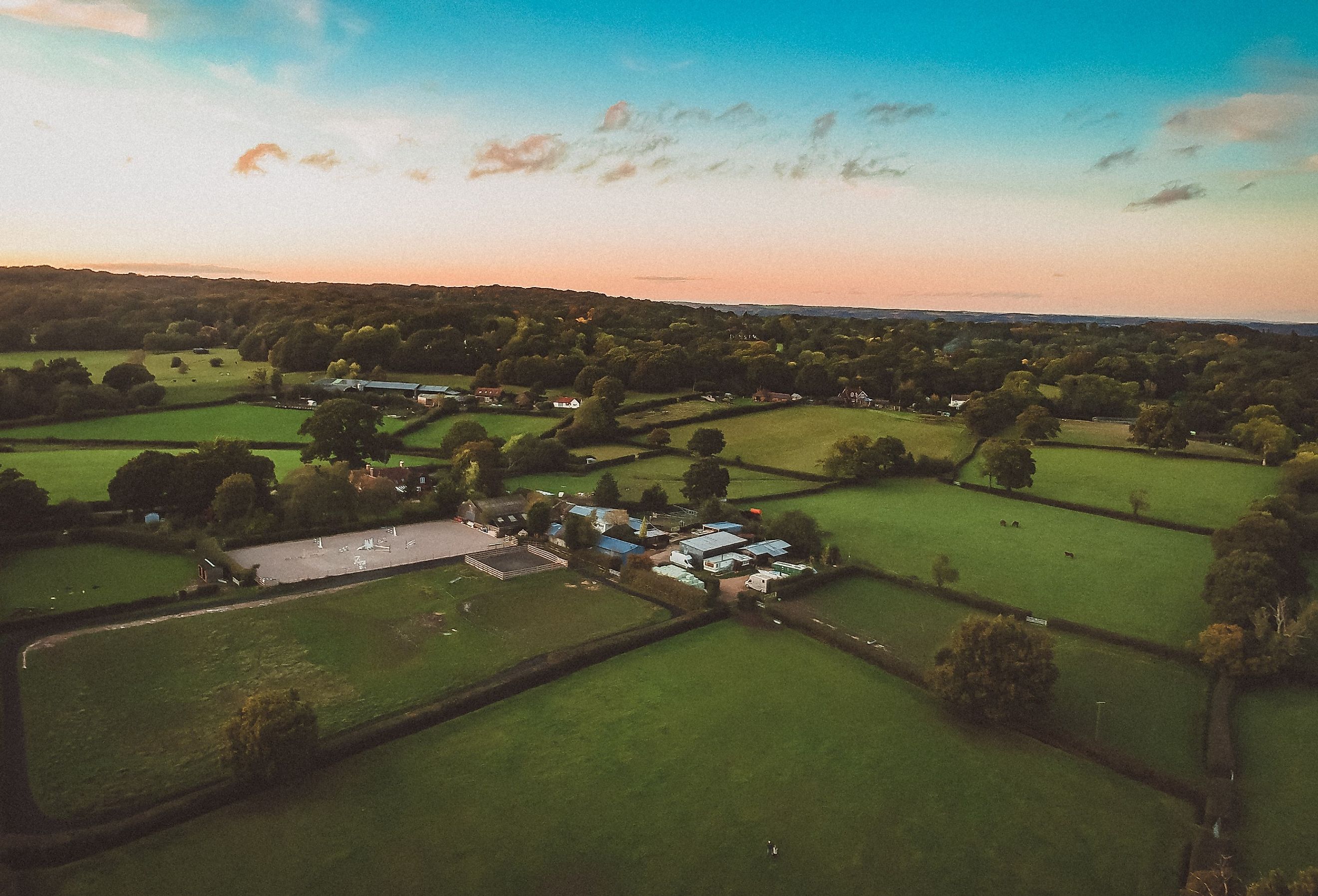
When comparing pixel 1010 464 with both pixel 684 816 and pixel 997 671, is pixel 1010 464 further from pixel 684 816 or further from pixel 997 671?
pixel 684 816

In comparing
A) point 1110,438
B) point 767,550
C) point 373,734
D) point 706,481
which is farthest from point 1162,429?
point 373,734

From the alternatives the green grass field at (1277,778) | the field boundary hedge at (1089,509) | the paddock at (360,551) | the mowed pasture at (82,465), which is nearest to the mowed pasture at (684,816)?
the green grass field at (1277,778)

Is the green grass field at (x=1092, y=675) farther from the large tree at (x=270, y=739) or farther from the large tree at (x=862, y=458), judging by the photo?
the large tree at (x=270, y=739)

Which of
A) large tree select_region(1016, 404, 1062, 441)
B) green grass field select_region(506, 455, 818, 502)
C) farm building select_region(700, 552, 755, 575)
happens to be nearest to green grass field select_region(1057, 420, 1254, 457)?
large tree select_region(1016, 404, 1062, 441)

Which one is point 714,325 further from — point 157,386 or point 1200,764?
point 1200,764

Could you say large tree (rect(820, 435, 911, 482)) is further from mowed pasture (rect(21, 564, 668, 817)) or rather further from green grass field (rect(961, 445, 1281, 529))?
mowed pasture (rect(21, 564, 668, 817))

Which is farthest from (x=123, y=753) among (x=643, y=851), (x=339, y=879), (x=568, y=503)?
(x=568, y=503)
